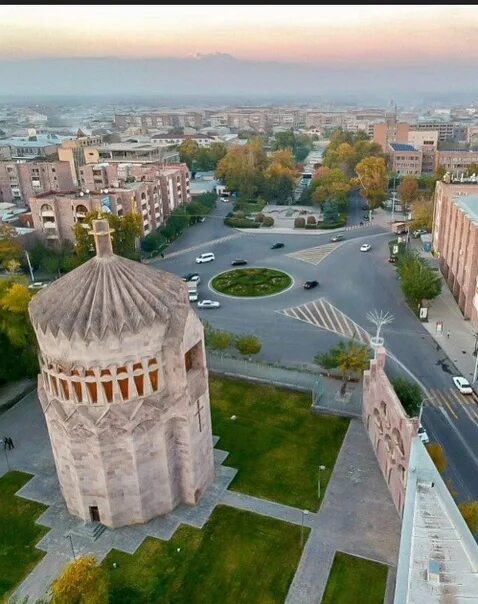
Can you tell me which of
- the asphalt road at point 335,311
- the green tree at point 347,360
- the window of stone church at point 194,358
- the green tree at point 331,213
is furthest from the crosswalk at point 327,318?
the green tree at point 331,213

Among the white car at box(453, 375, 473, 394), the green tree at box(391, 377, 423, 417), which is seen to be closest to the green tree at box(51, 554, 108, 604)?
the green tree at box(391, 377, 423, 417)

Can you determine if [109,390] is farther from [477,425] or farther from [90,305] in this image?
[477,425]

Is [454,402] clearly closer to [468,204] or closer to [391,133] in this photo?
[468,204]

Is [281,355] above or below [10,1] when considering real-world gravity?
below

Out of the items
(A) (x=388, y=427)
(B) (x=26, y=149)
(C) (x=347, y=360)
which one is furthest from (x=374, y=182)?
(B) (x=26, y=149)

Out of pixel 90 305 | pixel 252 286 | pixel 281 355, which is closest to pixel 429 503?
pixel 90 305
